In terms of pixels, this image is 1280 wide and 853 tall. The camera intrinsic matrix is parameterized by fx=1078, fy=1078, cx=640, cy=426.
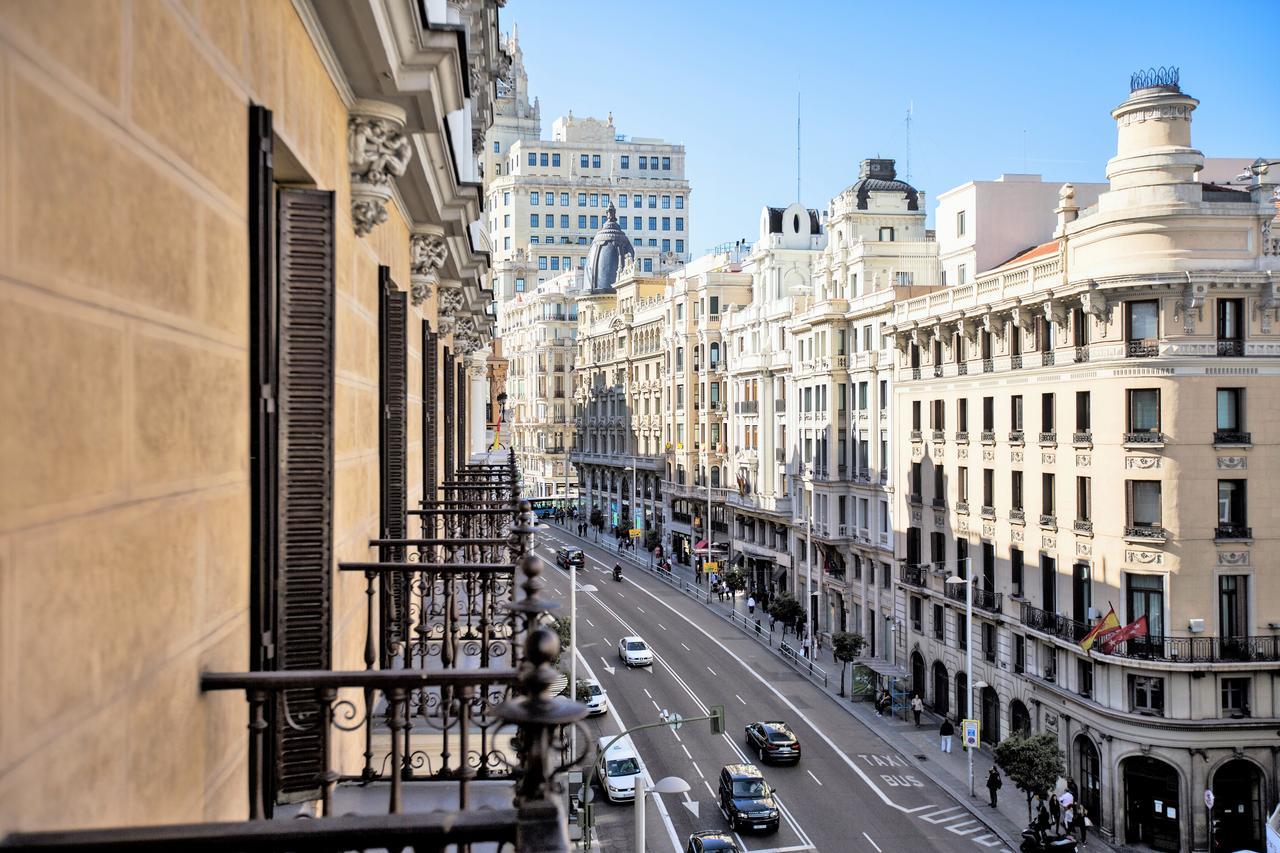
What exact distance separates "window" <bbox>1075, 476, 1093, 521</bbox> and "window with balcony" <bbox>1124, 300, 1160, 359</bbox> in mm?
4163

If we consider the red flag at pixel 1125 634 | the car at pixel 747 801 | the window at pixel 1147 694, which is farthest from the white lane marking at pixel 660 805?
the window at pixel 1147 694

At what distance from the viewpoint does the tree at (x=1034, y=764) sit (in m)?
29.1

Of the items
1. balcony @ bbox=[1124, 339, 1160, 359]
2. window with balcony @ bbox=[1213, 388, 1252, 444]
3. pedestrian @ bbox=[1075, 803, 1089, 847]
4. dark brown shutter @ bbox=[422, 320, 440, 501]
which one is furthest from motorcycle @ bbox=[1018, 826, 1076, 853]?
dark brown shutter @ bbox=[422, 320, 440, 501]

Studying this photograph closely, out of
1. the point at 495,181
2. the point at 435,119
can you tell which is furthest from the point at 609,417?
the point at 435,119

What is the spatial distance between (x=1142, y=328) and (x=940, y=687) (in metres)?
16.8

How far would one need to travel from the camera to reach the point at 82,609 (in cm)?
336

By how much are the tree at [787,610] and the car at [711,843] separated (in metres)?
26.4

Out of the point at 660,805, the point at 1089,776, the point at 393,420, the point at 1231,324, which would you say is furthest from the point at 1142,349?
the point at 393,420

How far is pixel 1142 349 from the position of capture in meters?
31.5

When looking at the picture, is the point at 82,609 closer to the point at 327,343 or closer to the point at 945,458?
the point at 327,343

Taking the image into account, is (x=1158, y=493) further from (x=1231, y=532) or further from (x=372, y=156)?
(x=372, y=156)

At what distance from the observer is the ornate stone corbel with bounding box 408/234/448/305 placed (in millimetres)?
14039

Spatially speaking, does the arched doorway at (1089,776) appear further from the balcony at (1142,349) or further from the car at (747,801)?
the balcony at (1142,349)

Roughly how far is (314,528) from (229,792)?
1667 millimetres
